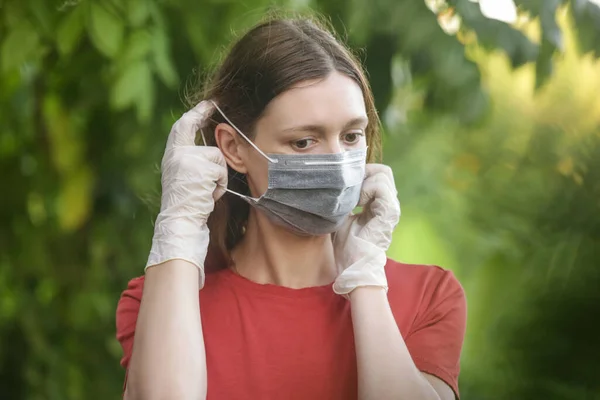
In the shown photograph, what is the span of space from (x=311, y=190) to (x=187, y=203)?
24 cm

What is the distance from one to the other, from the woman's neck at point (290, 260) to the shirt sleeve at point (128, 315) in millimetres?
226

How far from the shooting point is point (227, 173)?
1914mm

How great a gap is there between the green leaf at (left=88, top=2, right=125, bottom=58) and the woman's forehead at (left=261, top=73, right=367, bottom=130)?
0.83 meters

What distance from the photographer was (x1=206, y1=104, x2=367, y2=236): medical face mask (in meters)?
1.85

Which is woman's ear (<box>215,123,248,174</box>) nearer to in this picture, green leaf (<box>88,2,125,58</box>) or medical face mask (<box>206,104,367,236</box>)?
medical face mask (<box>206,104,367,236</box>)

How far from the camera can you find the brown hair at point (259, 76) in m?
1.84

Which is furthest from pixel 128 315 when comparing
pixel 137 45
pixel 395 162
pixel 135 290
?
pixel 395 162

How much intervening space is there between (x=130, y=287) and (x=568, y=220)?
63.5 inches

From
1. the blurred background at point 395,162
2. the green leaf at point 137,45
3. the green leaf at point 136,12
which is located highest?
the green leaf at point 136,12

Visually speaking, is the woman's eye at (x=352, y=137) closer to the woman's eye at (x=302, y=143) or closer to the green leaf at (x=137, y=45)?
the woman's eye at (x=302, y=143)

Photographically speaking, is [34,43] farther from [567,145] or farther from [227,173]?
[567,145]

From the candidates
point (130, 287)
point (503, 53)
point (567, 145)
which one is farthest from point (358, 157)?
point (567, 145)

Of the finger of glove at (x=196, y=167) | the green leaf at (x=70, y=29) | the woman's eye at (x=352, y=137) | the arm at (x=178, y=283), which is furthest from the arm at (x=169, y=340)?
the green leaf at (x=70, y=29)

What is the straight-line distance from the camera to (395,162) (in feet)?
11.1
